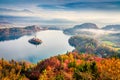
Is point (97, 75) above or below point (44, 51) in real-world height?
above

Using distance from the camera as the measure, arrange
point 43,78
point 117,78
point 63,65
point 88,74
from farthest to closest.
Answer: point 63,65
point 43,78
point 88,74
point 117,78

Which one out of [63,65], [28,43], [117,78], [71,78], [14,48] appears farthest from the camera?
[28,43]

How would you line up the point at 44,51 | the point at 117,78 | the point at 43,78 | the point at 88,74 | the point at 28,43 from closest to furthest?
the point at 117,78 < the point at 88,74 < the point at 43,78 < the point at 44,51 < the point at 28,43

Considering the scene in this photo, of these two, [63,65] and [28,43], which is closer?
[63,65]

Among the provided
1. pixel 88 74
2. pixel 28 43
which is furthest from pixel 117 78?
pixel 28 43

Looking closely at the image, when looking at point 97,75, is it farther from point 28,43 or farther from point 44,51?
point 28,43

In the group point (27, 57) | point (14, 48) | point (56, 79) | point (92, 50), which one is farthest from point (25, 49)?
point (56, 79)

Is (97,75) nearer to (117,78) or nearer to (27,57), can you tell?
(117,78)

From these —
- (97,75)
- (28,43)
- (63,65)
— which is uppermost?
(97,75)

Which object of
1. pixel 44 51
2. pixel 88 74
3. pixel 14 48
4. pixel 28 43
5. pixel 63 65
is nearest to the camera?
pixel 88 74
